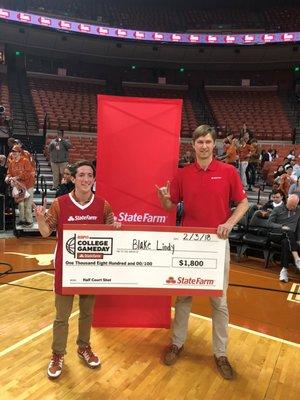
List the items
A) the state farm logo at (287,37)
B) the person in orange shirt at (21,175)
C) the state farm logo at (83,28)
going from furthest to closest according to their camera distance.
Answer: the state farm logo at (83,28) < the state farm logo at (287,37) < the person in orange shirt at (21,175)

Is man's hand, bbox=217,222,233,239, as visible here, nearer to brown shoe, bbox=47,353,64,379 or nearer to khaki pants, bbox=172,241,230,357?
khaki pants, bbox=172,241,230,357

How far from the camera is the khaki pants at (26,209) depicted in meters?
7.52

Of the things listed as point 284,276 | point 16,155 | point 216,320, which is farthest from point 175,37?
point 216,320

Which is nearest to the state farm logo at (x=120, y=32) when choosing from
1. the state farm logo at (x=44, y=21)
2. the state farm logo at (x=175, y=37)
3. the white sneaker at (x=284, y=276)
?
the state farm logo at (x=175, y=37)

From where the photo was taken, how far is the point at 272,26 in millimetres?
20984

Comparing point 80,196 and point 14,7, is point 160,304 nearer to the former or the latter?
point 80,196

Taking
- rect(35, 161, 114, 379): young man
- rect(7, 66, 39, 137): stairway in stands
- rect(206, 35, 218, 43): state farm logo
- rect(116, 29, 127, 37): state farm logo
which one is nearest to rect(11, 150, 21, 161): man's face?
rect(35, 161, 114, 379): young man

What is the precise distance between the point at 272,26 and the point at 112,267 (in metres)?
22.3

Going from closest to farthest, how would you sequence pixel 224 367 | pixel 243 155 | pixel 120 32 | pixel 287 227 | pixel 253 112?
pixel 224 367, pixel 287 227, pixel 243 155, pixel 253 112, pixel 120 32

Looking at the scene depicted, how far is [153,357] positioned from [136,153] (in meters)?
1.77

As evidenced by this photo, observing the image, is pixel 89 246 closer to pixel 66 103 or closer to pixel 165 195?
pixel 165 195

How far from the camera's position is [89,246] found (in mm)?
2689

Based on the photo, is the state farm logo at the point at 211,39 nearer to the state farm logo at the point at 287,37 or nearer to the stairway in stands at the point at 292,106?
the state farm logo at the point at 287,37

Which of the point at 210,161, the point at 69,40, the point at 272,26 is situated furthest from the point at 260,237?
the point at 272,26
